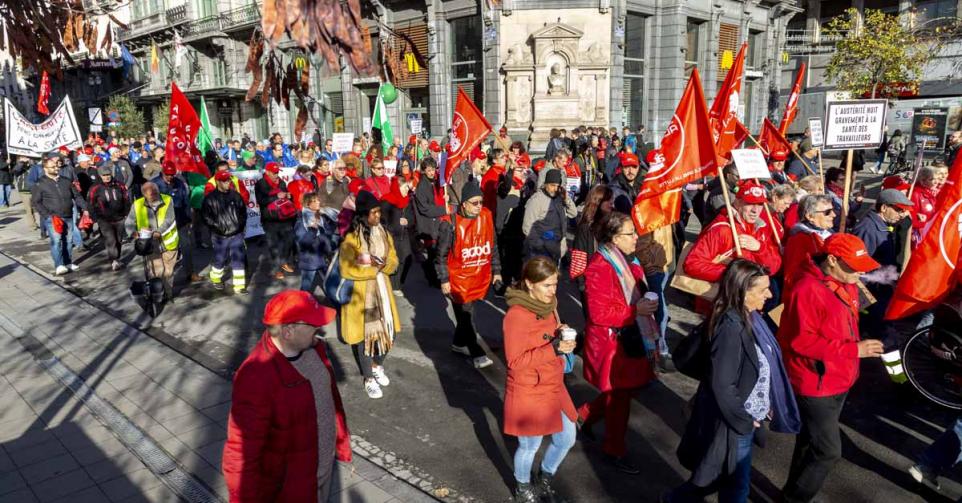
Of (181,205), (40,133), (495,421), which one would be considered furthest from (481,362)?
(40,133)

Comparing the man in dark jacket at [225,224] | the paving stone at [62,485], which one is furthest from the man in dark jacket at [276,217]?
the paving stone at [62,485]

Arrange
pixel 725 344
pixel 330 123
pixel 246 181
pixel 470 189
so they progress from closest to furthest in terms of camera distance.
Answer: pixel 725 344 < pixel 470 189 < pixel 246 181 < pixel 330 123

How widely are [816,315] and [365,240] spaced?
3.56 m

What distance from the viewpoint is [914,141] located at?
85.5 feet

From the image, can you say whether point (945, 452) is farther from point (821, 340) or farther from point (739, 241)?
point (739, 241)

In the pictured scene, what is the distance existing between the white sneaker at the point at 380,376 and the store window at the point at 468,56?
66.5 ft

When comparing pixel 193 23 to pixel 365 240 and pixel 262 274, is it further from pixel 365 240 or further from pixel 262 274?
pixel 365 240

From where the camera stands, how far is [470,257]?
6.18 m

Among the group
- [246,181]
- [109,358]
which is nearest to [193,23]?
[246,181]

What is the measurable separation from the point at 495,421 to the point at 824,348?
2.65 metres

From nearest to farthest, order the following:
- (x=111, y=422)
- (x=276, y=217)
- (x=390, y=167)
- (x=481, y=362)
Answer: (x=111, y=422), (x=481, y=362), (x=276, y=217), (x=390, y=167)

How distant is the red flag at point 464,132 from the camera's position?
29.2ft

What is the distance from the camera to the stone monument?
76.1 feet

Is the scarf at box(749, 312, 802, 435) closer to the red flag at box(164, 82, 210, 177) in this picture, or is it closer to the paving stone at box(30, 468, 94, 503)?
the paving stone at box(30, 468, 94, 503)
